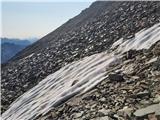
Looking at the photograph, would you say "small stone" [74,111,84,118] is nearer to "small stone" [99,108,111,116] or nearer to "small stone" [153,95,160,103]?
"small stone" [99,108,111,116]

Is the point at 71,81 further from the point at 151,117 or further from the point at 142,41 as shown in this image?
the point at 151,117

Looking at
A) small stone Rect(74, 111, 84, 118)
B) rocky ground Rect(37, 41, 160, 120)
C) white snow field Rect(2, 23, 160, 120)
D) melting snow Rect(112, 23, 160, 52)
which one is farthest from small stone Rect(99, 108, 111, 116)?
melting snow Rect(112, 23, 160, 52)

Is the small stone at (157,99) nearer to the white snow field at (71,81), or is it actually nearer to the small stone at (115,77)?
the small stone at (115,77)

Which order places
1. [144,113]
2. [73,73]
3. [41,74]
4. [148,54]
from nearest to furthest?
[144,113] < [148,54] < [73,73] < [41,74]

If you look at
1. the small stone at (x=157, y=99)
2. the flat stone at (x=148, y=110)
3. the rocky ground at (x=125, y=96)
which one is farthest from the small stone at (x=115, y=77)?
the flat stone at (x=148, y=110)

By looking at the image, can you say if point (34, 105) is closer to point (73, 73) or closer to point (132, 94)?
point (73, 73)

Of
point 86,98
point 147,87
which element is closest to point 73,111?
point 86,98
